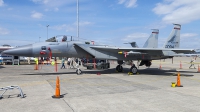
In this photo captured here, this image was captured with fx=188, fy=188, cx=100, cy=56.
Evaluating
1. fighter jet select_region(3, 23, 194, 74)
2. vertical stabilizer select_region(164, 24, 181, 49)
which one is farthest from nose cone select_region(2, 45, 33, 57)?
vertical stabilizer select_region(164, 24, 181, 49)

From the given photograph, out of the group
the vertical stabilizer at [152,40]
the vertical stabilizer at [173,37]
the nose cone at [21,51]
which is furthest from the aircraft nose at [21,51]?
the vertical stabilizer at [173,37]

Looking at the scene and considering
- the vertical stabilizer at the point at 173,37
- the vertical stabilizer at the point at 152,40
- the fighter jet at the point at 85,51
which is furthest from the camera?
the vertical stabilizer at the point at 152,40

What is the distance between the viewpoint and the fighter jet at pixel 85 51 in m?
12.7

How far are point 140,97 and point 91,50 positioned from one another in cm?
810

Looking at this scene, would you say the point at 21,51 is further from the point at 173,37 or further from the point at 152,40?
the point at 173,37

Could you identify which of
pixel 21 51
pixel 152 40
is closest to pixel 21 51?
pixel 21 51

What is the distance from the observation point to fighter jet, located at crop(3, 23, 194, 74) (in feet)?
41.7

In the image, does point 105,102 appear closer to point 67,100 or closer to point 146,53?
point 67,100

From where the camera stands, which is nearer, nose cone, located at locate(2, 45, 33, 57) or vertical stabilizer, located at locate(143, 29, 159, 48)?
nose cone, located at locate(2, 45, 33, 57)

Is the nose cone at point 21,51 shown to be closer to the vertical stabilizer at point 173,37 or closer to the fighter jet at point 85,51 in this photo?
the fighter jet at point 85,51

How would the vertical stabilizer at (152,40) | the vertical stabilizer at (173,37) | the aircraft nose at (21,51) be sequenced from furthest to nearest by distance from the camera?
the vertical stabilizer at (152,40) < the vertical stabilizer at (173,37) < the aircraft nose at (21,51)

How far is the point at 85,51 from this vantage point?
14.4 metres

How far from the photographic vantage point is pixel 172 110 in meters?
5.34

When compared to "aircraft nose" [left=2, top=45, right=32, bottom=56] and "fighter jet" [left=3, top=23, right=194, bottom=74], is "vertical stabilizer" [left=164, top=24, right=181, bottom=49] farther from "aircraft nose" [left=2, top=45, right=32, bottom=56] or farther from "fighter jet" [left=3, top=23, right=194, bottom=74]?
"aircraft nose" [left=2, top=45, right=32, bottom=56]
